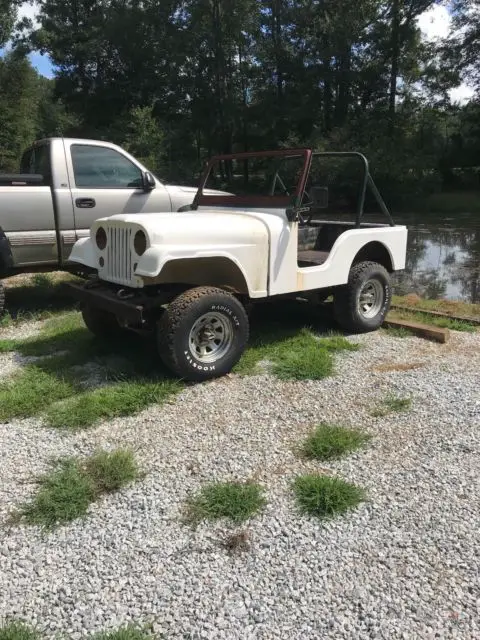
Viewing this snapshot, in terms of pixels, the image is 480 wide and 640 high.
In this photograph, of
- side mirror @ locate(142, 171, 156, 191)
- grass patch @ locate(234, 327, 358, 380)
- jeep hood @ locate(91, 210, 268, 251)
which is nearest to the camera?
jeep hood @ locate(91, 210, 268, 251)

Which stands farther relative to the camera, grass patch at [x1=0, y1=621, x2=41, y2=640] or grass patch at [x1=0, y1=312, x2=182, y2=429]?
grass patch at [x1=0, y1=312, x2=182, y2=429]

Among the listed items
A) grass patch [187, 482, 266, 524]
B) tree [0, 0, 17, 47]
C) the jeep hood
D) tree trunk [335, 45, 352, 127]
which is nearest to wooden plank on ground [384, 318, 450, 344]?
the jeep hood

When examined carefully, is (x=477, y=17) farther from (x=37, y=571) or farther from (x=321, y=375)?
(x=37, y=571)

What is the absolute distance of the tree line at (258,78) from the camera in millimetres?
32281

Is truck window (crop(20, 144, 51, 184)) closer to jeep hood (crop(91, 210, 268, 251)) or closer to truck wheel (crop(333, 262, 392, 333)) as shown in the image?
jeep hood (crop(91, 210, 268, 251))

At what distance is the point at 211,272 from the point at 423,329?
8.10 ft

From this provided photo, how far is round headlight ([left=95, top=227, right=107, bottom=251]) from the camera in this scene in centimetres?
478

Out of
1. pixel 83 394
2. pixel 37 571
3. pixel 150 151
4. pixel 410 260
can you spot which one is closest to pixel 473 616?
pixel 37 571

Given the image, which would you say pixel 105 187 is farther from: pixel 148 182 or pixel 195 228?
pixel 195 228

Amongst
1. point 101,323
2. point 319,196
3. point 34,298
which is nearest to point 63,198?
point 34,298

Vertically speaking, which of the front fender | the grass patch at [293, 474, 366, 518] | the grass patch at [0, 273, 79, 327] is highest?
the front fender

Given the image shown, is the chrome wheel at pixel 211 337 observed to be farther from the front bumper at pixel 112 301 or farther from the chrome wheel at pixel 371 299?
the chrome wheel at pixel 371 299

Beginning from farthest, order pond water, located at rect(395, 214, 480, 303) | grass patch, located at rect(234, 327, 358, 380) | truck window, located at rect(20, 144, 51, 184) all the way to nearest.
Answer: pond water, located at rect(395, 214, 480, 303) → truck window, located at rect(20, 144, 51, 184) → grass patch, located at rect(234, 327, 358, 380)

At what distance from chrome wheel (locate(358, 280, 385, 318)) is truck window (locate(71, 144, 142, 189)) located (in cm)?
327
